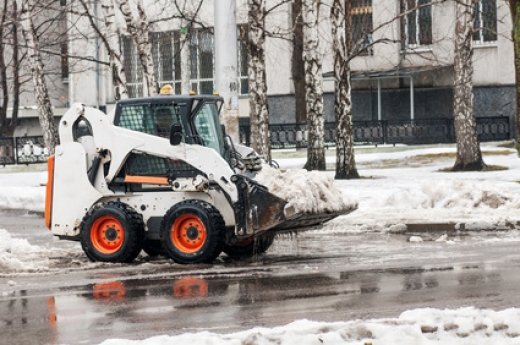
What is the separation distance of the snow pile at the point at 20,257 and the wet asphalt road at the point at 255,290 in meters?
0.29

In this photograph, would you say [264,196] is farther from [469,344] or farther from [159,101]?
[469,344]

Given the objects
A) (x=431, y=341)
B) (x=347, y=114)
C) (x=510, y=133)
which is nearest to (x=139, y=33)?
(x=347, y=114)

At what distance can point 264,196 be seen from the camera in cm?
1279

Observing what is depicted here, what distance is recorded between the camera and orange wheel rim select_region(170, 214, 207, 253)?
13.2 meters

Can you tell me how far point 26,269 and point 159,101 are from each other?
283cm

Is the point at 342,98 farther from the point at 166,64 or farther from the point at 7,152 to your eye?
Answer: the point at 166,64

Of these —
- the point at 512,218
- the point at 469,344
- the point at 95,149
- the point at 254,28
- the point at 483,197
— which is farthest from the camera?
the point at 254,28

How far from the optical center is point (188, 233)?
43.3 ft

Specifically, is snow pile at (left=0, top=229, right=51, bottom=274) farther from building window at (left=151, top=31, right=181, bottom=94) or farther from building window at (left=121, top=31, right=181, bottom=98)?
building window at (left=121, top=31, right=181, bottom=98)

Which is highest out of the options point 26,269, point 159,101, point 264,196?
point 159,101

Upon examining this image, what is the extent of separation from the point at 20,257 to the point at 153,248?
1789 mm

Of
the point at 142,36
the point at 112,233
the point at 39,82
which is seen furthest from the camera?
the point at 39,82

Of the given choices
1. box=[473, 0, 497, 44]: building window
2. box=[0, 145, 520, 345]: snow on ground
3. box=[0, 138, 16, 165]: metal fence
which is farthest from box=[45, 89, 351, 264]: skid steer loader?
box=[0, 138, 16, 165]: metal fence

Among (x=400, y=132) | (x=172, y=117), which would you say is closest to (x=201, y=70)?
(x=400, y=132)
